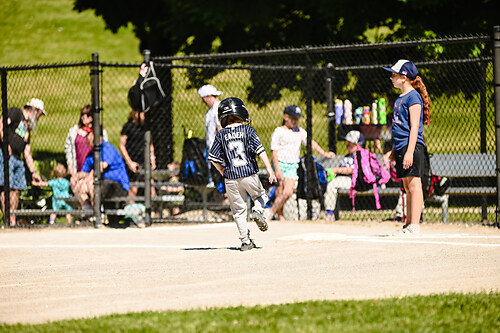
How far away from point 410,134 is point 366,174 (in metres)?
3.24

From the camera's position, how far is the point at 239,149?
9344 millimetres

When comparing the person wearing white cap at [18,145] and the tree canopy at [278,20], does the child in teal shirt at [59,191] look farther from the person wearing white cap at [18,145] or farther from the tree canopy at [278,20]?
the tree canopy at [278,20]

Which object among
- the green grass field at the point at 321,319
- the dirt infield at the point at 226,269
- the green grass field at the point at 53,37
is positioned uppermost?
the green grass field at the point at 53,37

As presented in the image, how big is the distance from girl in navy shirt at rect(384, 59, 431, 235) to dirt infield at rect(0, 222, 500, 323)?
1.58 feet

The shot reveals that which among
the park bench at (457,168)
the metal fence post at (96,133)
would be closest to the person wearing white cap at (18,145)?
the metal fence post at (96,133)

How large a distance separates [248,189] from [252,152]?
39 centimetres

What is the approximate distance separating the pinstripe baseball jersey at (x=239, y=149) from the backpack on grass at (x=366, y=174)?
13.1 feet

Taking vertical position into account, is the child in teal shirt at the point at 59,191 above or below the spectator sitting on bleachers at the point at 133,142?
below

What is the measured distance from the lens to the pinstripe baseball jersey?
9344 millimetres

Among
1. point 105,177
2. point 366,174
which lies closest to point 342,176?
point 366,174

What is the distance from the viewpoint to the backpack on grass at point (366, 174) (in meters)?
13.1

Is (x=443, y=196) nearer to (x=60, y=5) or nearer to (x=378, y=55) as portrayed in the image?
(x=378, y=55)

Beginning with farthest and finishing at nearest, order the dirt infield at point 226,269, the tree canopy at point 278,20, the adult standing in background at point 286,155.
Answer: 1. the tree canopy at point 278,20
2. the adult standing in background at point 286,155
3. the dirt infield at point 226,269

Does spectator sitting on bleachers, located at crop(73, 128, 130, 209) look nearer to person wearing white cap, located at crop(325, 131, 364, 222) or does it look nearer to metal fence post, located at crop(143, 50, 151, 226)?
metal fence post, located at crop(143, 50, 151, 226)
